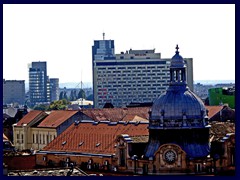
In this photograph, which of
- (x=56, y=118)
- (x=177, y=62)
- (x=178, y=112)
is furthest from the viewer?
(x=56, y=118)

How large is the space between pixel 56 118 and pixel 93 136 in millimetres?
28310

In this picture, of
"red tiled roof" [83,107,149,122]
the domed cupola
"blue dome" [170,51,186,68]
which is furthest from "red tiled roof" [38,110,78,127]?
the domed cupola

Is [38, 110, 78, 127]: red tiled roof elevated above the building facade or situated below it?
below

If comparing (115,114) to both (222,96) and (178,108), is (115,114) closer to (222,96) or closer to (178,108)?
(222,96)

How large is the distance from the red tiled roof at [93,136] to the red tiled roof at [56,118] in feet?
66.9

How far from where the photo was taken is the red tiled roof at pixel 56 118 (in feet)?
397

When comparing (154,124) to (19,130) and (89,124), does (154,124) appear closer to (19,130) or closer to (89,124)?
(89,124)

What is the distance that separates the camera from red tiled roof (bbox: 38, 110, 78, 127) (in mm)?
121088

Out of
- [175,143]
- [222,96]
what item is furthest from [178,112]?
[222,96]

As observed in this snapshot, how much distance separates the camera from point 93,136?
9562 cm

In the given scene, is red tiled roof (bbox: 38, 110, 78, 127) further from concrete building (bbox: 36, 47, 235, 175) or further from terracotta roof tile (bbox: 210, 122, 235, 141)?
concrete building (bbox: 36, 47, 235, 175)

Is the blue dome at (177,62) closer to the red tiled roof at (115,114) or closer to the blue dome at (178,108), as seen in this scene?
the blue dome at (178,108)

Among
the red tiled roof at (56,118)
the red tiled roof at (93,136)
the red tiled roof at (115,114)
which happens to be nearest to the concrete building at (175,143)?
the red tiled roof at (93,136)

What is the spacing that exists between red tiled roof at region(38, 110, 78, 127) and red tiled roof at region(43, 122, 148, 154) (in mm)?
20399
